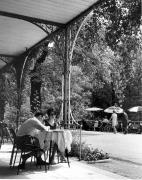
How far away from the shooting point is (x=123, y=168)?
730 centimetres

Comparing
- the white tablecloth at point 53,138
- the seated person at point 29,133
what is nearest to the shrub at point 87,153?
the white tablecloth at point 53,138

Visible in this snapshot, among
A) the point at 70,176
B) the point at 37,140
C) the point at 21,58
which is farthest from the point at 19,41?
the point at 70,176

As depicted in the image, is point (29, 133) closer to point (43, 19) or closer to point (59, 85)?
point (43, 19)

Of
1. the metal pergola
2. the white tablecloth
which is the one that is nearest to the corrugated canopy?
the metal pergola

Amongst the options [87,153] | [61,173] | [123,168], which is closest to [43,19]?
[87,153]

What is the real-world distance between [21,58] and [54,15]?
668 cm

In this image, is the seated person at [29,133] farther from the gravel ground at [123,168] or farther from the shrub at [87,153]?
the shrub at [87,153]

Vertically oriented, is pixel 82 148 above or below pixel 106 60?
below

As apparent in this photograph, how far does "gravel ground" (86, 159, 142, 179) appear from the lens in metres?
6.58

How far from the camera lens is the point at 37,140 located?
22.8ft

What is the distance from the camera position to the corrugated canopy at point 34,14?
841 cm

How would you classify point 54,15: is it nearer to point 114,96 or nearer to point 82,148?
point 82,148

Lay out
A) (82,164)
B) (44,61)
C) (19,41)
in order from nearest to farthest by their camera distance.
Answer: (82,164) → (19,41) → (44,61)

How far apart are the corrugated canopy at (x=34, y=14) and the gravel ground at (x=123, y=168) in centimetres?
391
